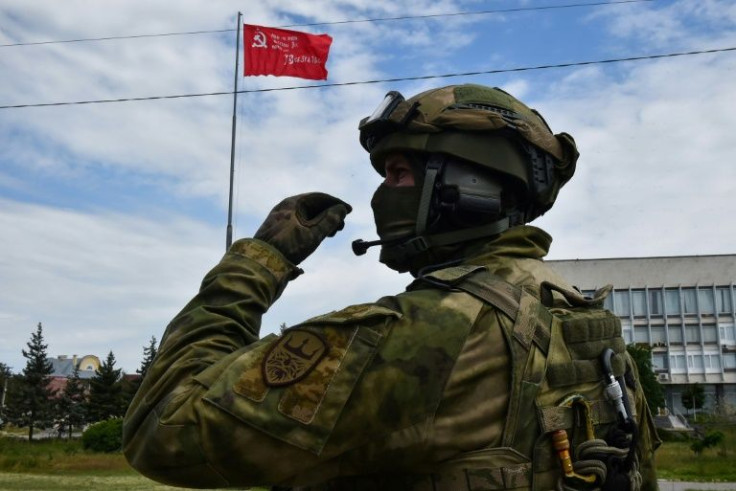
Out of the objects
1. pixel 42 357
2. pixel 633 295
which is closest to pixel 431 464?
pixel 42 357

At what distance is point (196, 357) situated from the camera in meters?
2.08

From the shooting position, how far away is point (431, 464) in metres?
1.98

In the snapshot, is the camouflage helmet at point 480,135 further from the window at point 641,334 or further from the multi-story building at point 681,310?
the window at point 641,334

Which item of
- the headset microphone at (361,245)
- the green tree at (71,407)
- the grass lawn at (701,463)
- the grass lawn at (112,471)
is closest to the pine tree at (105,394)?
the green tree at (71,407)

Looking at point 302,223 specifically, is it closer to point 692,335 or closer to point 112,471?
point 112,471

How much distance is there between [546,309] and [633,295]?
6419 centimetres

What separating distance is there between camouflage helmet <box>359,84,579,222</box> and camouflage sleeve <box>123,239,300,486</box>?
57 cm

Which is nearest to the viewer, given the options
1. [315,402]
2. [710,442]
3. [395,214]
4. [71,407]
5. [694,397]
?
[315,402]

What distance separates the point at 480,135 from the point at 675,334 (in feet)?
218

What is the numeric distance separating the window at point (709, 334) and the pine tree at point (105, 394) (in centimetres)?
4524

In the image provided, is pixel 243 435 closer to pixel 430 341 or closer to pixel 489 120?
pixel 430 341

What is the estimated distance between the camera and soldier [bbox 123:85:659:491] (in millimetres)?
1868

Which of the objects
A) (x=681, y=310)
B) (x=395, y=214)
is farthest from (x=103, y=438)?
(x=681, y=310)

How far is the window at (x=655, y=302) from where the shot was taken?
205 feet
